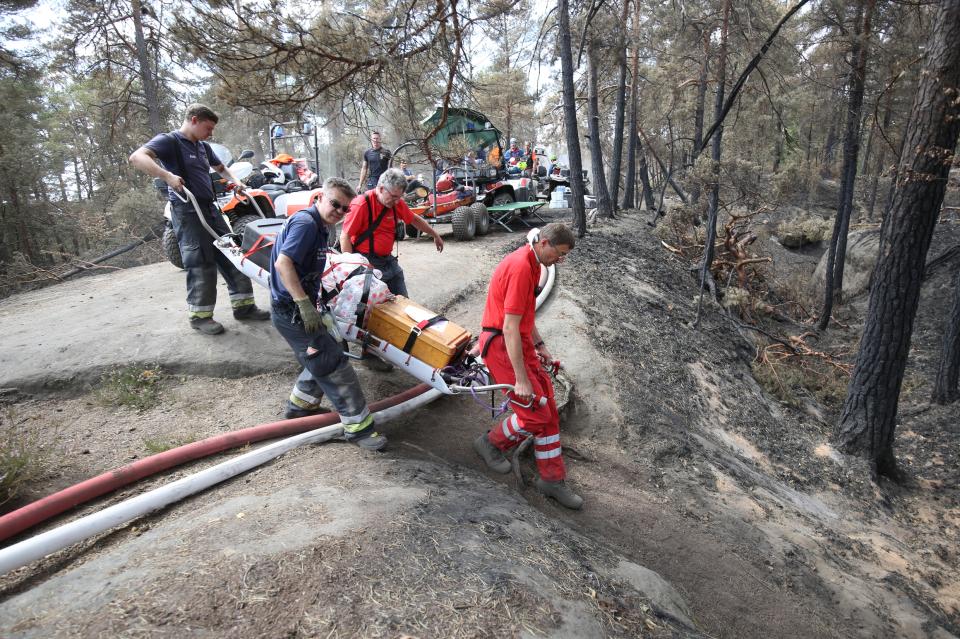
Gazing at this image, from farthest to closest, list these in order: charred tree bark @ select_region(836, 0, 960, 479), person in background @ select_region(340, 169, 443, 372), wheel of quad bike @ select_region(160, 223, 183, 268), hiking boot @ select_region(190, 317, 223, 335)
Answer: wheel of quad bike @ select_region(160, 223, 183, 268) < hiking boot @ select_region(190, 317, 223, 335) < charred tree bark @ select_region(836, 0, 960, 479) < person in background @ select_region(340, 169, 443, 372)

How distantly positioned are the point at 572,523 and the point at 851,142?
11.6 metres

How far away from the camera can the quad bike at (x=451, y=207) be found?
1034cm

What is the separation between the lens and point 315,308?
3.53 m

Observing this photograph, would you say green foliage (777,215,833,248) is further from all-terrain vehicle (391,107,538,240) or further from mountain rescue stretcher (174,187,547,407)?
mountain rescue stretcher (174,187,547,407)

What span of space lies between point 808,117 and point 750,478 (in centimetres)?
2757

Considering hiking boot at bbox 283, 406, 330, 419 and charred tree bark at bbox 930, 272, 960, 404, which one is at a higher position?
hiking boot at bbox 283, 406, 330, 419

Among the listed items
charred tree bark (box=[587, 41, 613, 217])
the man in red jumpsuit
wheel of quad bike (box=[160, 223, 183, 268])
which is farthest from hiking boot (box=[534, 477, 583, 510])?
charred tree bark (box=[587, 41, 613, 217])

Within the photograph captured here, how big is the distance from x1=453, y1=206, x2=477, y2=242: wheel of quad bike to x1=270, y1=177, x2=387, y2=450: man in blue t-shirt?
6.77 meters

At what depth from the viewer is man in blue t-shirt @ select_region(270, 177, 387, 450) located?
3.42 meters

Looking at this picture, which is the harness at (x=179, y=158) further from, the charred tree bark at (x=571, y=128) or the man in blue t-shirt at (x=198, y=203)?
the charred tree bark at (x=571, y=128)

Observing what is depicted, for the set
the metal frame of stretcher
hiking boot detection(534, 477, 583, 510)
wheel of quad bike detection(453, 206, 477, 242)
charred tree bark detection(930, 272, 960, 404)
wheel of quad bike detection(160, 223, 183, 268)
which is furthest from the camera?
the metal frame of stretcher

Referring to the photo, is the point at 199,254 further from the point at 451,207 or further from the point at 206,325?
the point at 451,207

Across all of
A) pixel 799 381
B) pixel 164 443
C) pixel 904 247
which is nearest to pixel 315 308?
pixel 164 443

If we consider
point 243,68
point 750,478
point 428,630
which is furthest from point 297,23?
point 750,478
